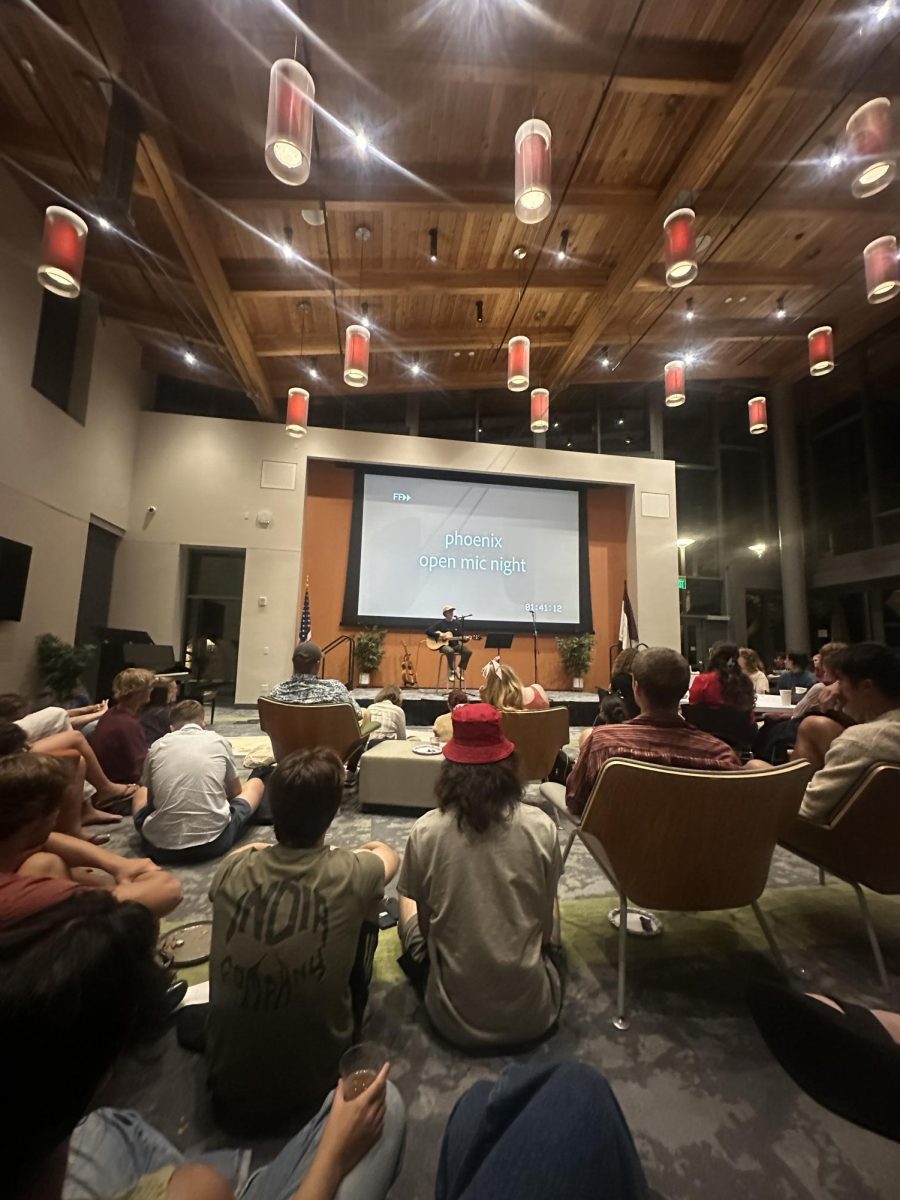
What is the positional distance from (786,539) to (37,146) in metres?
11.3

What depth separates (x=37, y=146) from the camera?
164 inches

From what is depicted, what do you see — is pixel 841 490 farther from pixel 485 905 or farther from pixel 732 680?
pixel 485 905

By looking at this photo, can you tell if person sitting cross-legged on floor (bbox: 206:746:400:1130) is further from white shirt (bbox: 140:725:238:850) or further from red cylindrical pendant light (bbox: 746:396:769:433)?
red cylindrical pendant light (bbox: 746:396:769:433)

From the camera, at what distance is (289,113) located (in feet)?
7.91

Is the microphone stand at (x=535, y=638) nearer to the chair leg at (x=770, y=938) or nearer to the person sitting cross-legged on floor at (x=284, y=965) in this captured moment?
the chair leg at (x=770, y=938)

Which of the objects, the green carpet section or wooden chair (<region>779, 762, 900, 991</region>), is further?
the green carpet section

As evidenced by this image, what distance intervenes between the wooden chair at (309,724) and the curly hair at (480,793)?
1946mm

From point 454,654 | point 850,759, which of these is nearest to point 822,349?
point 850,759

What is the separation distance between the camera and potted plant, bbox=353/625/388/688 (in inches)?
301

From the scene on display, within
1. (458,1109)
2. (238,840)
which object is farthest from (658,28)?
(238,840)

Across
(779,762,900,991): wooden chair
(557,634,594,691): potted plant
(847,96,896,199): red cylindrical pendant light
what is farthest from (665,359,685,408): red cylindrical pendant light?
(779,762,900,991): wooden chair

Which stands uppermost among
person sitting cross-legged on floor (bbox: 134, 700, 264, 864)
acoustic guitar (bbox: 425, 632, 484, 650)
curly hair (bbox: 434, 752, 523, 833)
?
acoustic guitar (bbox: 425, 632, 484, 650)

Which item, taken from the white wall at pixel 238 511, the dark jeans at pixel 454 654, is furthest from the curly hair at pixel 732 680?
the white wall at pixel 238 511

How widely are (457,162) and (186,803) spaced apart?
5.33 m
